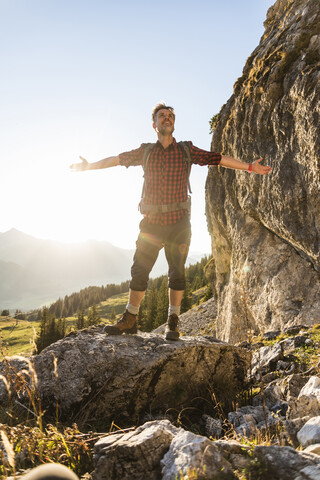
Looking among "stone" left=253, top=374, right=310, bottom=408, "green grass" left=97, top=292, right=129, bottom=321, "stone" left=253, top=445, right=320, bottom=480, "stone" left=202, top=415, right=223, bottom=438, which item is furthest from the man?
"green grass" left=97, top=292, right=129, bottom=321

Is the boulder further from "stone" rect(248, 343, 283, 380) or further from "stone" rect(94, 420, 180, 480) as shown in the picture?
"stone" rect(248, 343, 283, 380)

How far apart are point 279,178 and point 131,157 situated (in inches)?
386

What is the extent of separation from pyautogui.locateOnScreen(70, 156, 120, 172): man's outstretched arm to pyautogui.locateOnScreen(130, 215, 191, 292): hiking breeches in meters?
1.67

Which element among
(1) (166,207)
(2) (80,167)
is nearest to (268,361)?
(1) (166,207)

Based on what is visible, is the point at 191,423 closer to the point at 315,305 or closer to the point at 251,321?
the point at 315,305

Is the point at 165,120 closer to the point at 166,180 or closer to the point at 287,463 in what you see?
the point at 166,180

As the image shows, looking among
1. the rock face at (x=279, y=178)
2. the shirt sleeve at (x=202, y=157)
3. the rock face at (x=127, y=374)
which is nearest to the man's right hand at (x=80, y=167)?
the shirt sleeve at (x=202, y=157)

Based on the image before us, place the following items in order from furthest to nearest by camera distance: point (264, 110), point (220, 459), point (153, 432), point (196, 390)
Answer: point (264, 110)
point (196, 390)
point (153, 432)
point (220, 459)

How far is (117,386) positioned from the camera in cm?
477

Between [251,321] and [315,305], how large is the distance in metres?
6.64

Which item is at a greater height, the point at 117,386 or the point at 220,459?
the point at 220,459

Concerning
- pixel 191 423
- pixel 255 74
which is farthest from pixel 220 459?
pixel 255 74

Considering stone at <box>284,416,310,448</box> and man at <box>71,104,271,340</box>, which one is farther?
man at <box>71,104,271,340</box>

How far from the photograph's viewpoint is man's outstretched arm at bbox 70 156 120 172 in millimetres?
6480
